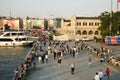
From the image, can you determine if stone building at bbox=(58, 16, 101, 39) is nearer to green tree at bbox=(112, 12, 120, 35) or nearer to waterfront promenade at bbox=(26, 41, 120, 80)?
green tree at bbox=(112, 12, 120, 35)

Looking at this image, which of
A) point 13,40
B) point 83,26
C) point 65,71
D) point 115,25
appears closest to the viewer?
point 65,71

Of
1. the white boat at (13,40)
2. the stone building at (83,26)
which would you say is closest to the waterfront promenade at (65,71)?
the white boat at (13,40)

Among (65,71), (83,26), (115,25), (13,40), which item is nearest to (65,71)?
(65,71)

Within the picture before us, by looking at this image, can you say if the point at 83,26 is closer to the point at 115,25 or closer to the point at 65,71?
the point at 115,25

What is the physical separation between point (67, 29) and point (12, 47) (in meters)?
47.7

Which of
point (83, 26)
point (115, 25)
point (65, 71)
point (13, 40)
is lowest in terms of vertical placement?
point (65, 71)

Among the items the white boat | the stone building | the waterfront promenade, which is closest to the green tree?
the white boat

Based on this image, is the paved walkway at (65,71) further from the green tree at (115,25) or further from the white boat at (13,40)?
the green tree at (115,25)

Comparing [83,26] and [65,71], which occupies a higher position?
[83,26]

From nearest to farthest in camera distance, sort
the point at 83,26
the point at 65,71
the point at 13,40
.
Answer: the point at 65,71
the point at 13,40
the point at 83,26

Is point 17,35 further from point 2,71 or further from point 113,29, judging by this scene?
point 2,71

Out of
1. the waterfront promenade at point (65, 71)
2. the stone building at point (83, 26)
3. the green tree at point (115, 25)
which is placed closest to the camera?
the waterfront promenade at point (65, 71)

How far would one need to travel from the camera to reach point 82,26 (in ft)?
407

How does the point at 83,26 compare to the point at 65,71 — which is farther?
the point at 83,26
